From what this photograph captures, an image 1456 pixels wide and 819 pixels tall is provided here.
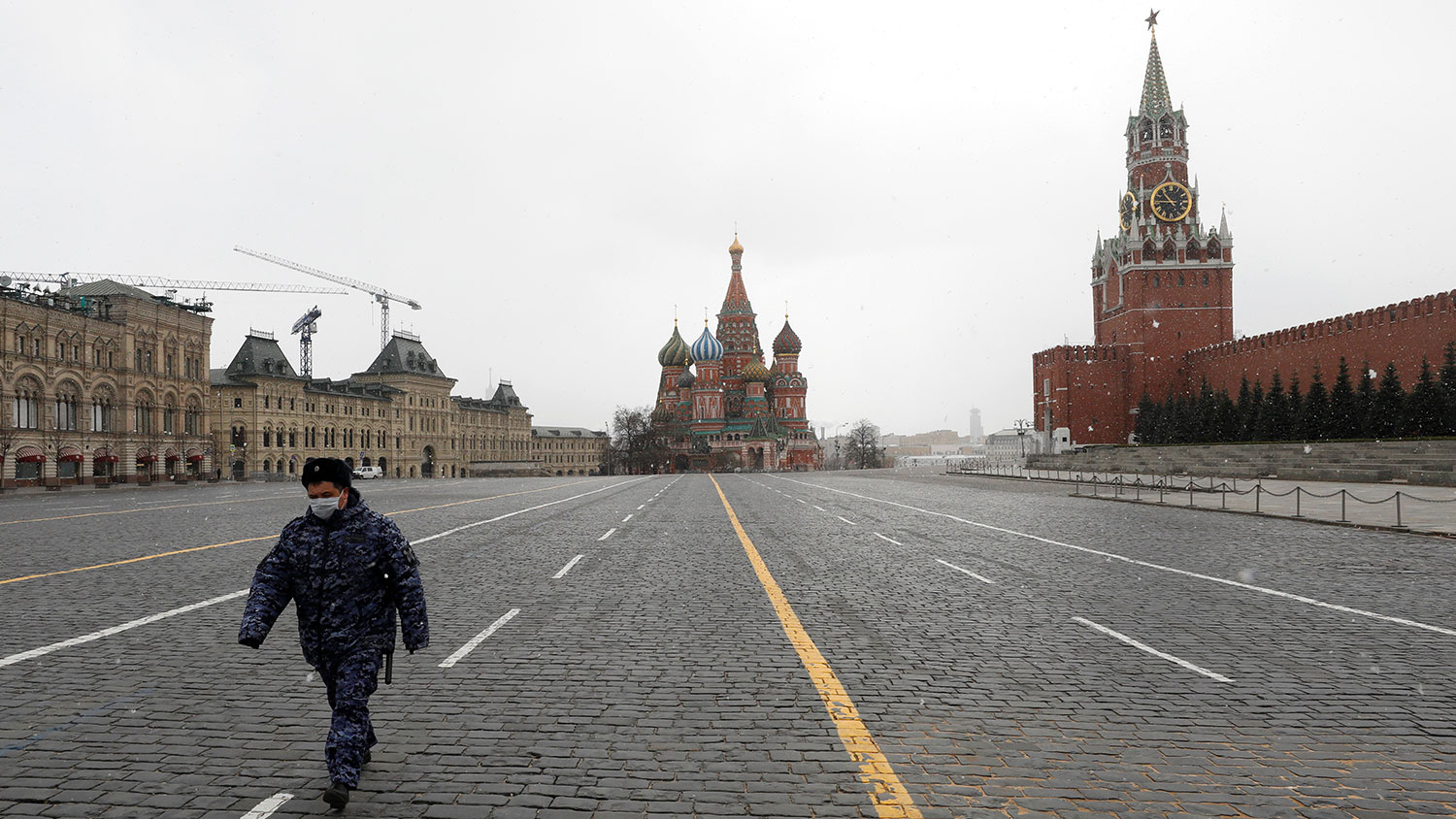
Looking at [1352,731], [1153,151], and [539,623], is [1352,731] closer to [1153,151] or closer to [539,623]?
[539,623]

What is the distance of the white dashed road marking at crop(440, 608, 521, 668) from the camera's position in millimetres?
6863

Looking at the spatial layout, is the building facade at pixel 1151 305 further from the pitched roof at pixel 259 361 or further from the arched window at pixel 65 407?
the arched window at pixel 65 407

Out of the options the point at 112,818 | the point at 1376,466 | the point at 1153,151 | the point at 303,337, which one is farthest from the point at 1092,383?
the point at 303,337

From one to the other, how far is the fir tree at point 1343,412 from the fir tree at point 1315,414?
379 mm

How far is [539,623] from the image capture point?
8.30 metres

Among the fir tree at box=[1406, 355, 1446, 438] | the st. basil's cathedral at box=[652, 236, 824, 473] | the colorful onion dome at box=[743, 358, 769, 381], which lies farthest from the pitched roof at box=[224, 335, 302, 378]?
the fir tree at box=[1406, 355, 1446, 438]

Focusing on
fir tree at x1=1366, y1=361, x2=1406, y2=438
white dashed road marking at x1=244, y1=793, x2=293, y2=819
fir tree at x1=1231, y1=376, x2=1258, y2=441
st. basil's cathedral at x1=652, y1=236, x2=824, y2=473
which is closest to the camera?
white dashed road marking at x1=244, y1=793, x2=293, y2=819

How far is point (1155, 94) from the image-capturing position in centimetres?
8281

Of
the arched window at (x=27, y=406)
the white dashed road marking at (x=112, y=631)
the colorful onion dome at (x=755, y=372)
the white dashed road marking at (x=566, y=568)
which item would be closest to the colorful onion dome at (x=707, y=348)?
the colorful onion dome at (x=755, y=372)

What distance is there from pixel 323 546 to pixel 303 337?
137m

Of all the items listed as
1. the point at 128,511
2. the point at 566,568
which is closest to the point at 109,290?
the point at 128,511

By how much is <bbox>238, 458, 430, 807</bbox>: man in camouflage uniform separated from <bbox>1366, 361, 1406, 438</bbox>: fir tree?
49706 millimetres

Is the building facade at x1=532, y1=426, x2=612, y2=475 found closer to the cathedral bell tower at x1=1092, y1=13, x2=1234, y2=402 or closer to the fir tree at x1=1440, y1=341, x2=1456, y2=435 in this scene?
the cathedral bell tower at x1=1092, y1=13, x2=1234, y2=402

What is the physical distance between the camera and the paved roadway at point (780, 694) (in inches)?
168
